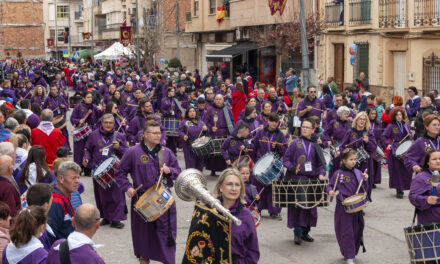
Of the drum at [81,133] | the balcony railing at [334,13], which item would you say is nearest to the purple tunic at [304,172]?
the drum at [81,133]

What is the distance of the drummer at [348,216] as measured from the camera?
384 inches

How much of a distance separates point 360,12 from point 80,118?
621 inches

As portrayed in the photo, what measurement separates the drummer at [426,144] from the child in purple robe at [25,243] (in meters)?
5.98

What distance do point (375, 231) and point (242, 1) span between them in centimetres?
2843

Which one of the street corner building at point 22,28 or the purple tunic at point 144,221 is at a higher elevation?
the street corner building at point 22,28

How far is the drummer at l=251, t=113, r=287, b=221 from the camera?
12.3m

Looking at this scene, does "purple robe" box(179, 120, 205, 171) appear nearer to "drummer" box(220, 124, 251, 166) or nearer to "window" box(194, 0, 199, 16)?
"drummer" box(220, 124, 251, 166)

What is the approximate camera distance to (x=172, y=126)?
1812 cm

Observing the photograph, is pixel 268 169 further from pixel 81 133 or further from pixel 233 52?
pixel 233 52

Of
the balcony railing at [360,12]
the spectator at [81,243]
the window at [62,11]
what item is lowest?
the spectator at [81,243]

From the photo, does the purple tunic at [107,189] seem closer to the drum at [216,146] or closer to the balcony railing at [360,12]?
the drum at [216,146]

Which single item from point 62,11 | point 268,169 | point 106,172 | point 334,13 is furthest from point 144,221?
point 62,11

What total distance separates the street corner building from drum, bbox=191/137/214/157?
79499 mm

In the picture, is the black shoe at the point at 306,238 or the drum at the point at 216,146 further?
the drum at the point at 216,146
